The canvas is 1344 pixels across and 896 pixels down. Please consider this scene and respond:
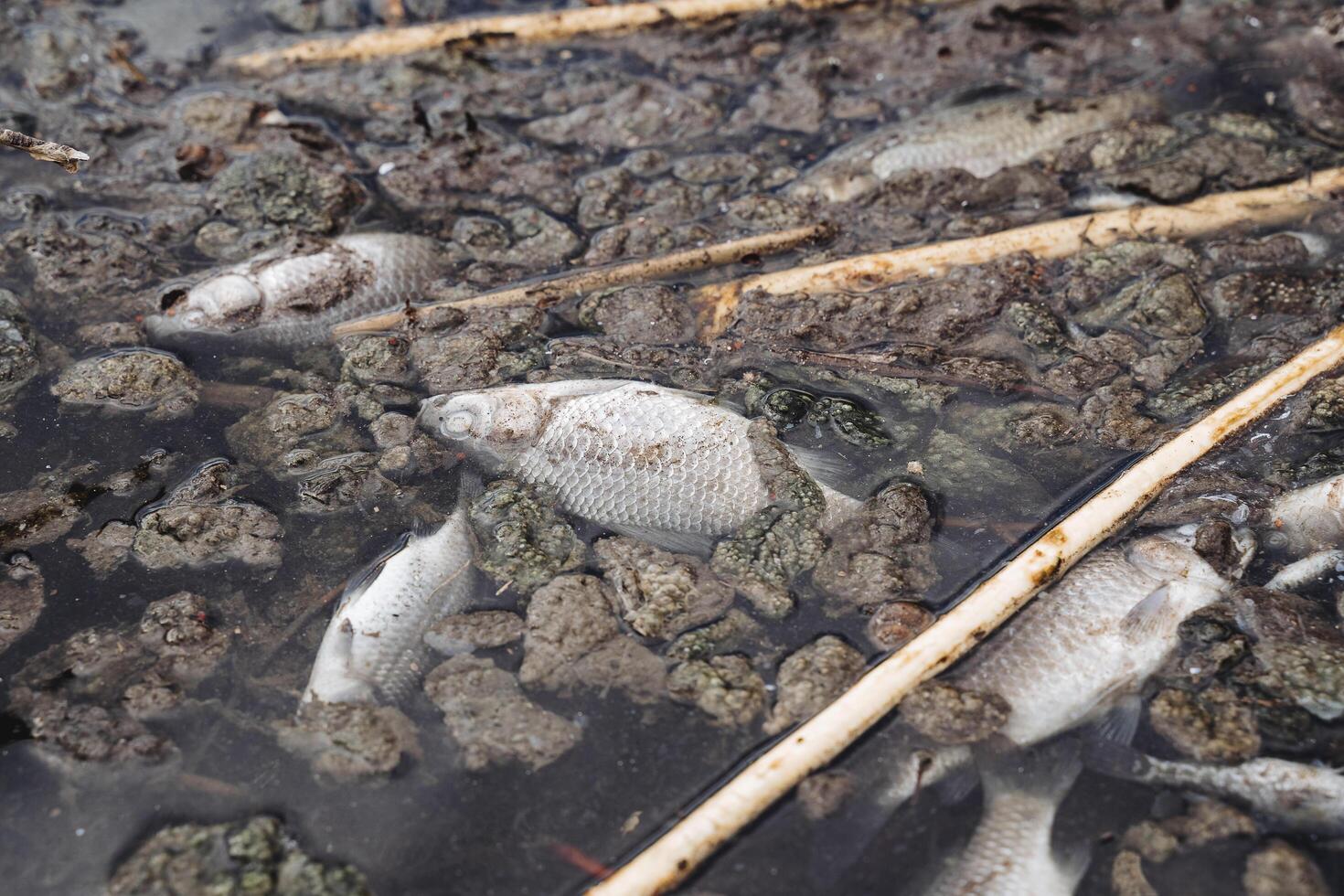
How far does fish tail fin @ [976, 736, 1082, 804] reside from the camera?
3.09 metres

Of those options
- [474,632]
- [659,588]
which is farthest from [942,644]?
[474,632]

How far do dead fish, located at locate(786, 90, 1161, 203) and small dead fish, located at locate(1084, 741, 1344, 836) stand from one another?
9.54 ft

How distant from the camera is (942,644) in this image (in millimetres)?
3219

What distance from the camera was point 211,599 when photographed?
3.56m

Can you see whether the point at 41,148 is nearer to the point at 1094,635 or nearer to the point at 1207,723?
the point at 1094,635

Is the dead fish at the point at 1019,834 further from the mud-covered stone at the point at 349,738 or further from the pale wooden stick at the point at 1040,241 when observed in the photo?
the pale wooden stick at the point at 1040,241

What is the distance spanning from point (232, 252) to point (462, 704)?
2.72 meters

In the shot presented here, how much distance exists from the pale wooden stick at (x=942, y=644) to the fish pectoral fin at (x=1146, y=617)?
25cm

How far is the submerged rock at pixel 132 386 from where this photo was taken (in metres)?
4.14

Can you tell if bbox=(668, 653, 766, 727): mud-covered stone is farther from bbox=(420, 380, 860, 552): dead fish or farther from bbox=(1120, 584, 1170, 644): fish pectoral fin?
bbox=(1120, 584, 1170, 644): fish pectoral fin

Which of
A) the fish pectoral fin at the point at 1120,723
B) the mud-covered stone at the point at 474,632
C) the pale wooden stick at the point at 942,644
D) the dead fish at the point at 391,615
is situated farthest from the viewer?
the mud-covered stone at the point at 474,632

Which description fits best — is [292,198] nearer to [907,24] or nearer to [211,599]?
[211,599]

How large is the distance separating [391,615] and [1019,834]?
213 cm

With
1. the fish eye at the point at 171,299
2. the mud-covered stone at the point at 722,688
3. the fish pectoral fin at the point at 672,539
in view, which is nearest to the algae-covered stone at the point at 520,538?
the fish pectoral fin at the point at 672,539
